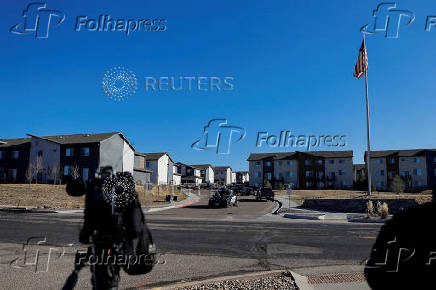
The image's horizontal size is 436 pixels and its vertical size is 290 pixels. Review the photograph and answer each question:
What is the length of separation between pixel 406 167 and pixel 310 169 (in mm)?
20624

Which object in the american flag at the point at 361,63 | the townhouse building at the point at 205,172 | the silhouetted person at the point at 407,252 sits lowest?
the silhouetted person at the point at 407,252

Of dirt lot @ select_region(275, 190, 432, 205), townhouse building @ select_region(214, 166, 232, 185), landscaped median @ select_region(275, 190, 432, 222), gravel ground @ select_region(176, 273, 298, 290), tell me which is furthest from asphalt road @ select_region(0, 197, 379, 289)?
townhouse building @ select_region(214, 166, 232, 185)

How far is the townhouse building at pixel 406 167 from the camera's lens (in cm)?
7006

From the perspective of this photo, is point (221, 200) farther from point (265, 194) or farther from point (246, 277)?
point (246, 277)

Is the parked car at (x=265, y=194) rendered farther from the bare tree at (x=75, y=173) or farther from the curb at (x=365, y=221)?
the bare tree at (x=75, y=173)

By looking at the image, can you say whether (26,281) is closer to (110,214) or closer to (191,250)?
(191,250)

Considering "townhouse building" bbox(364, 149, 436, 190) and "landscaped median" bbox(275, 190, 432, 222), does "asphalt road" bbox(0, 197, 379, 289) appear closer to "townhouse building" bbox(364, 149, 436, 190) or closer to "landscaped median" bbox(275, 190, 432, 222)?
"landscaped median" bbox(275, 190, 432, 222)

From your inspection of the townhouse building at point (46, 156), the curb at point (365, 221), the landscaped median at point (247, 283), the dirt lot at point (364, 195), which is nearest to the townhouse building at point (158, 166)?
the townhouse building at point (46, 156)

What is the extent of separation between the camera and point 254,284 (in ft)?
21.4

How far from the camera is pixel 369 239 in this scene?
1266 centimetres

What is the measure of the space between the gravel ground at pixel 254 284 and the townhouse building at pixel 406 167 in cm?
7107

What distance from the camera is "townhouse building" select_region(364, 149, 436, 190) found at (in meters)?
70.1

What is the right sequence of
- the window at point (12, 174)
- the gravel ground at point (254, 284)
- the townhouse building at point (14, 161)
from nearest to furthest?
the gravel ground at point (254, 284) → the townhouse building at point (14, 161) → the window at point (12, 174)

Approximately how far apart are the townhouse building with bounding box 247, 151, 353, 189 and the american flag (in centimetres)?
4541
